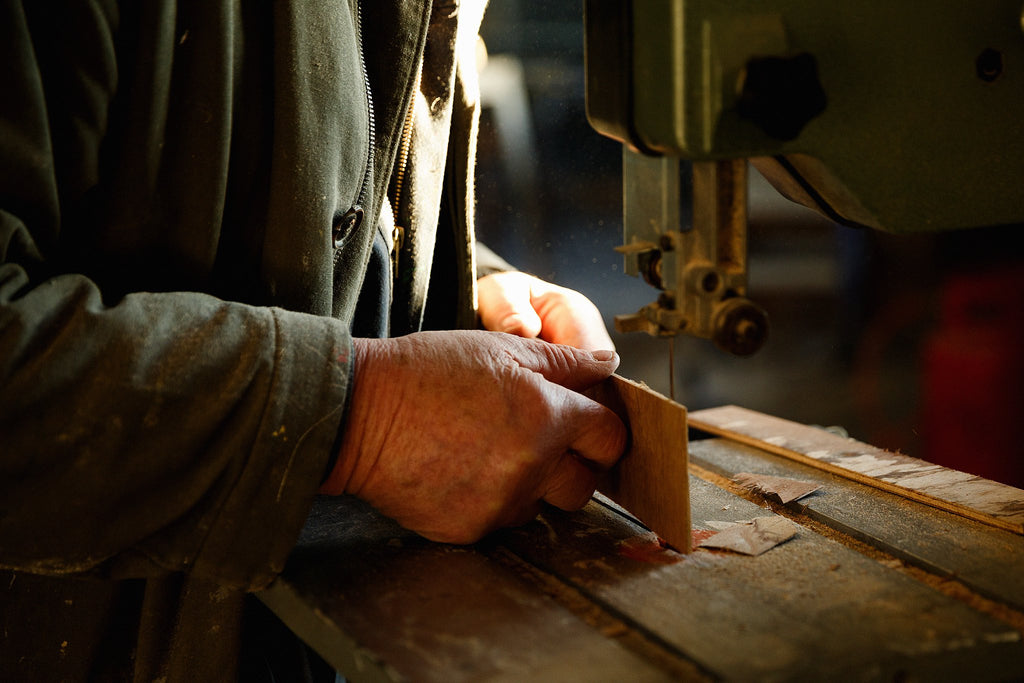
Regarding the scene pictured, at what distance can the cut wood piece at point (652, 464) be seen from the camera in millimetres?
839

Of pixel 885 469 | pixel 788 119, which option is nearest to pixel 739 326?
pixel 788 119

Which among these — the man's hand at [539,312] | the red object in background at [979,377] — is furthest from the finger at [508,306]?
the red object in background at [979,377]

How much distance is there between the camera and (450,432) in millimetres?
826

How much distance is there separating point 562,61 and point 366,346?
155cm

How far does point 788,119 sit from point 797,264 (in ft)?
8.42

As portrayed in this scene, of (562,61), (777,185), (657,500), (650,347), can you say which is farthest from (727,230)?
(650,347)

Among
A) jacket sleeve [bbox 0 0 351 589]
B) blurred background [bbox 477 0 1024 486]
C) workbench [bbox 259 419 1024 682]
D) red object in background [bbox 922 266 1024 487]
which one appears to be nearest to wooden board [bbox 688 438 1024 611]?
workbench [bbox 259 419 1024 682]

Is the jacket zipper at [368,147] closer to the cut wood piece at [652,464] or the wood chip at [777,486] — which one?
the cut wood piece at [652,464]

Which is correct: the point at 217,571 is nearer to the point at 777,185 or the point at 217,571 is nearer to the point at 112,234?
the point at 112,234

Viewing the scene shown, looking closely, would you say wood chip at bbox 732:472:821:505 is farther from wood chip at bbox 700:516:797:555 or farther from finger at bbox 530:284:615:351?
finger at bbox 530:284:615:351

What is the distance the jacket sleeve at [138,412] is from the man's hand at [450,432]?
0.19ft

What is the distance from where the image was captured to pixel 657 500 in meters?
0.89

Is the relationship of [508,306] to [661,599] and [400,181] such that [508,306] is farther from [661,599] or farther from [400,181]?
[661,599]

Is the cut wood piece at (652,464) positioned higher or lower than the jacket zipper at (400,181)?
lower
